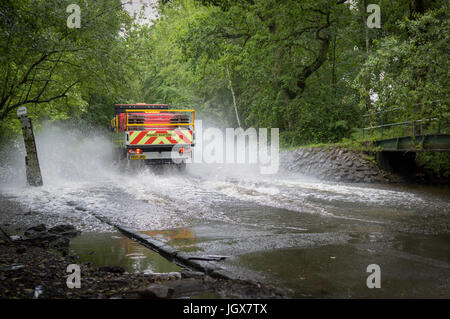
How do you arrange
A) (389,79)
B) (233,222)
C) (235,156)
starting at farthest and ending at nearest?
(235,156)
(389,79)
(233,222)

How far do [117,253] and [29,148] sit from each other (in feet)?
34.0

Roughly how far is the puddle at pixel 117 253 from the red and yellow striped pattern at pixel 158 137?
9837 millimetres

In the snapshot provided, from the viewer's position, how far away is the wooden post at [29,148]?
14727 mm

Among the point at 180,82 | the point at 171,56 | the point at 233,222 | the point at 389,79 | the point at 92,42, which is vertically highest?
the point at 171,56

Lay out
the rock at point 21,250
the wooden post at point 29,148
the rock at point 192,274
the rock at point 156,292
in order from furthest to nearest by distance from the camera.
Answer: the wooden post at point 29,148 → the rock at point 21,250 → the rock at point 192,274 → the rock at point 156,292

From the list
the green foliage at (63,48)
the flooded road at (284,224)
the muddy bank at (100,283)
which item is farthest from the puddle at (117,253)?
the green foliage at (63,48)

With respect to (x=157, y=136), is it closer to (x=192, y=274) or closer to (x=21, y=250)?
(x=21, y=250)

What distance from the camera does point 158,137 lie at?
17359 mm

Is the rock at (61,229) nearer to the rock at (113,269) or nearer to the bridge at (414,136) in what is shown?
the rock at (113,269)

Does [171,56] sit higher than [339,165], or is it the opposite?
[171,56]

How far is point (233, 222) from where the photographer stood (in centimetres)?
880

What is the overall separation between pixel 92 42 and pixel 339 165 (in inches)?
449

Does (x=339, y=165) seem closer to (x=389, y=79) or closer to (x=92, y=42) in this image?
(x=389, y=79)
